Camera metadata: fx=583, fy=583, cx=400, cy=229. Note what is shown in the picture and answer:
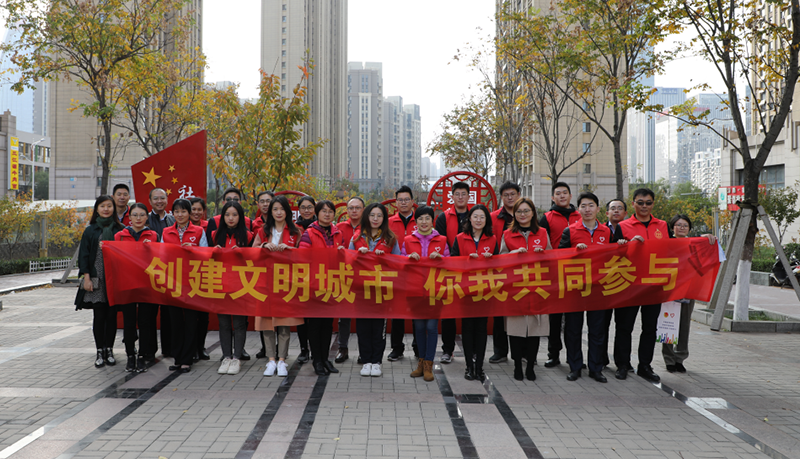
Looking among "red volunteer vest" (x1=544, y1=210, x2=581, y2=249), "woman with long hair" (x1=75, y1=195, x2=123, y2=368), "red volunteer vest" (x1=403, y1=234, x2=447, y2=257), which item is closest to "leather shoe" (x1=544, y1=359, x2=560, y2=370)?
"red volunteer vest" (x1=544, y1=210, x2=581, y2=249)

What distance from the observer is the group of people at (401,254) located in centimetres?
609

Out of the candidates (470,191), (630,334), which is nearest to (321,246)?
(630,334)

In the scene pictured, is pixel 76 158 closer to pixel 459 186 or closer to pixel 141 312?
pixel 141 312

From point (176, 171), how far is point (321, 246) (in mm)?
3664

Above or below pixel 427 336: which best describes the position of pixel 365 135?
above

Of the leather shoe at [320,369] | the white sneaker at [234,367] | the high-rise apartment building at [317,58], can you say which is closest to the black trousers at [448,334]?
the leather shoe at [320,369]

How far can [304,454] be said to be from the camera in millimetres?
4094

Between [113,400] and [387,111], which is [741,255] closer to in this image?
[113,400]

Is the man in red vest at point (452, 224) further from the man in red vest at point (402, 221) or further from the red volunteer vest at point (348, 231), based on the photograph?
the red volunteer vest at point (348, 231)

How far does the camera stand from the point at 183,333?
6449 mm

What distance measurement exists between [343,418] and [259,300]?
6.46ft

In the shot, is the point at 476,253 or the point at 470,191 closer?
the point at 476,253

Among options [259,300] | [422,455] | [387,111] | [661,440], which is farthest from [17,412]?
[387,111]

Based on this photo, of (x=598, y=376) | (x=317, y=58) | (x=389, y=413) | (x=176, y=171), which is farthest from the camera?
(x=317, y=58)
